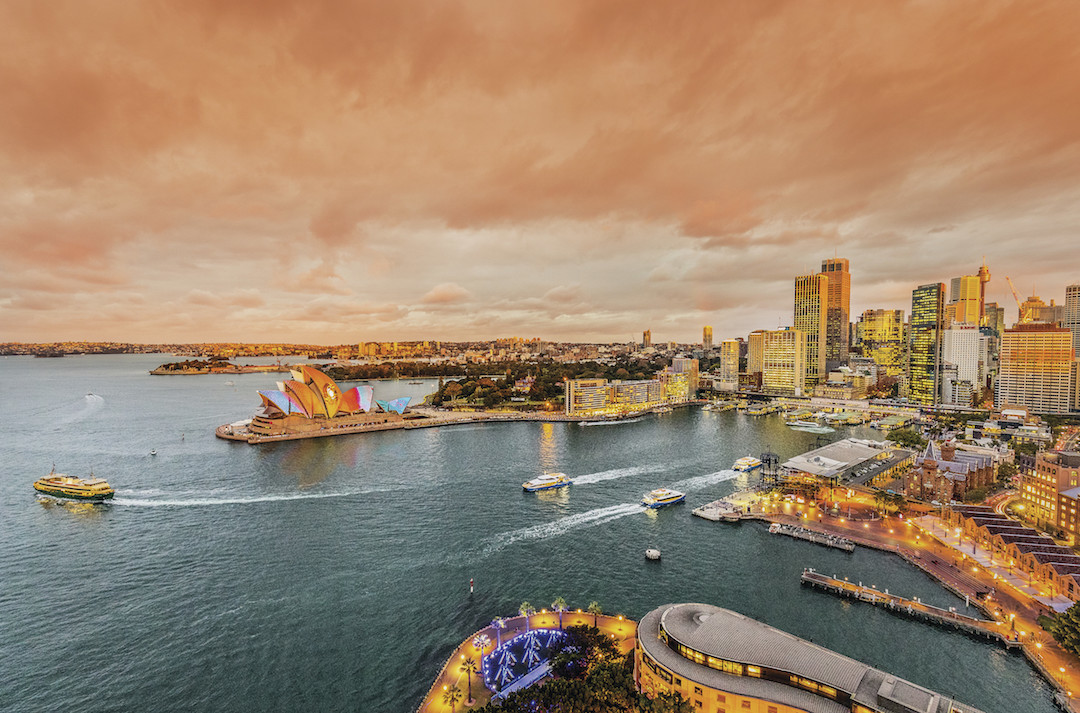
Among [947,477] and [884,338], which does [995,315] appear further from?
[947,477]

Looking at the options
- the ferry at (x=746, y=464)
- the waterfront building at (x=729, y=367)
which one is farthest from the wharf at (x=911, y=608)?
the waterfront building at (x=729, y=367)

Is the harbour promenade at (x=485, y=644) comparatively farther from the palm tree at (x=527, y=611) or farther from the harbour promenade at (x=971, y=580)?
the harbour promenade at (x=971, y=580)

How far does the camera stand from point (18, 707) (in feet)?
50.2

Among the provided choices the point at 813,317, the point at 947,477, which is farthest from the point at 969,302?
the point at 947,477

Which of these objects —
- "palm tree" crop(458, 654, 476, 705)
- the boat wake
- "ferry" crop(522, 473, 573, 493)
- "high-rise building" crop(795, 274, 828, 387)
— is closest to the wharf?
"palm tree" crop(458, 654, 476, 705)

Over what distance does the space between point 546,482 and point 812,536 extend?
1641cm

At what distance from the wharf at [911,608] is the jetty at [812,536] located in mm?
3718

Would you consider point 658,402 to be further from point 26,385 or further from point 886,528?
point 26,385

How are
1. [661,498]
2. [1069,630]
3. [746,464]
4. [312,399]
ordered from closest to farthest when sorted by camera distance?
[1069,630] < [661,498] < [746,464] < [312,399]

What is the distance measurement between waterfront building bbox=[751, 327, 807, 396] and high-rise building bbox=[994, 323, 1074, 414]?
1174 inches

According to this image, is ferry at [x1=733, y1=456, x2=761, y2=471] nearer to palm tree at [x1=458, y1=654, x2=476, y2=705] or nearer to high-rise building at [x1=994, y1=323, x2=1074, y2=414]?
palm tree at [x1=458, y1=654, x2=476, y2=705]

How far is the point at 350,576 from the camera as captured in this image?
22.7m

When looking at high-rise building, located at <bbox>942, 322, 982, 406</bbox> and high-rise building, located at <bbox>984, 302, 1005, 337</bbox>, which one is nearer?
high-rise building, located at <bbox>942, 322, 982, 406</bbox>

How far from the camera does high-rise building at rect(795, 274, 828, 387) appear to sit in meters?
118
